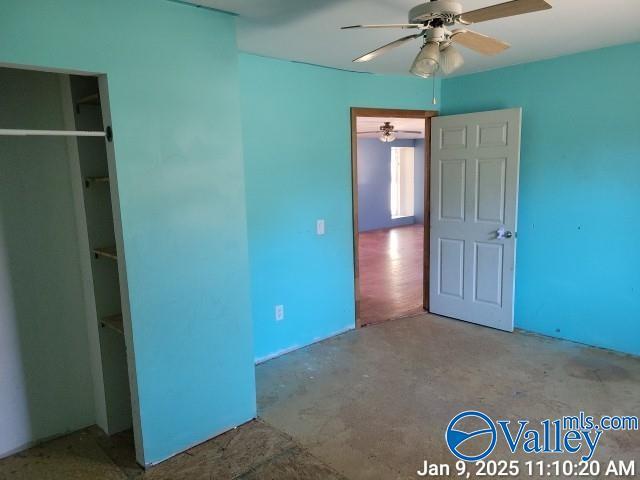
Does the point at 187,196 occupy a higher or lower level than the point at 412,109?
lower

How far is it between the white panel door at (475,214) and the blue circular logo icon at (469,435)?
1.52 m

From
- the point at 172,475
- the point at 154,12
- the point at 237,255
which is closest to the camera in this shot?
the point at 154,12

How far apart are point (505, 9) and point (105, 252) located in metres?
2.11

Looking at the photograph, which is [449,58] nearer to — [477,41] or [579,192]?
[477,41]

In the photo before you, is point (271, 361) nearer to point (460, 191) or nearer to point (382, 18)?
point (460, 191)

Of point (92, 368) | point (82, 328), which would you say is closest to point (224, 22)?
point (82, 328)

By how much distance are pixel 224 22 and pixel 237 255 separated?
120 cm

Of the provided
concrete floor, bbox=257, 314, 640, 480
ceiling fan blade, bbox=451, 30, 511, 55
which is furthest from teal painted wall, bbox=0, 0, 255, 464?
ceiling fan blade, bbox=451, 30, 511, 55

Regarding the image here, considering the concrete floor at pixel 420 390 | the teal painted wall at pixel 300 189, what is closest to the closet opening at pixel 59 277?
the concrete floor at pixel 420 390

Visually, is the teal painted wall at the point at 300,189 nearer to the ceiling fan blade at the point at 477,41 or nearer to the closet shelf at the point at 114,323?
the closet shelf at the point at 114,323

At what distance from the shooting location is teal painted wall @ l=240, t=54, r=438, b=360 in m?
3.30

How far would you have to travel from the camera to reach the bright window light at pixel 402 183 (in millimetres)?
10773

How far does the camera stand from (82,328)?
255 centimetres

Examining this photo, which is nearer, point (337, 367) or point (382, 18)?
point (382, 18)
